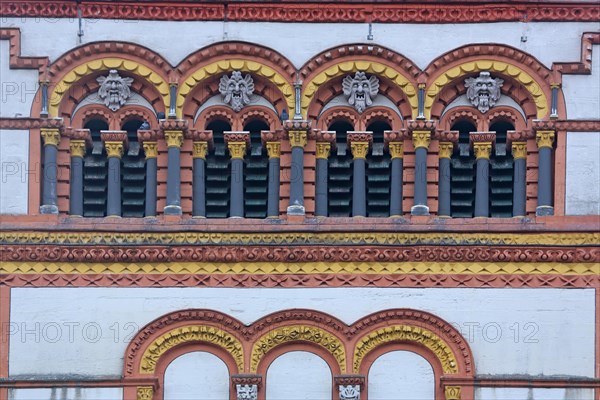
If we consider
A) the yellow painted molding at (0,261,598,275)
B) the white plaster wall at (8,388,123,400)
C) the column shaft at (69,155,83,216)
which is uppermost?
the column shaft at (69,155,83,216)

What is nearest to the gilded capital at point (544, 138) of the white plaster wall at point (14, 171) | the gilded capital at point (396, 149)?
the gilded capital at point (396, 149)

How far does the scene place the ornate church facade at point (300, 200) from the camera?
136 ft

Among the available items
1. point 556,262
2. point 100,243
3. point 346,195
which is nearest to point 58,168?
point 100,243

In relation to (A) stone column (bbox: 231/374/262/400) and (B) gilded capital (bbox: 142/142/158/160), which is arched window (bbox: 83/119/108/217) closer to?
(B) gilded capital (bbox: 142/142/158/160)

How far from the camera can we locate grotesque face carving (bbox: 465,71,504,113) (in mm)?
42688

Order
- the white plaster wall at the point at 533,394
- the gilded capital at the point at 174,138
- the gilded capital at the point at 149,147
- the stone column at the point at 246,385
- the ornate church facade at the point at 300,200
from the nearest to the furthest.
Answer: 1. the white plaster wall at the point at 533,394
2. the stone column at the point at 246,385
3. the ornate church facade at the point at 300,200
4. the gilded capital at the point at 174,138
5. the gilded capital at the point at 149,147

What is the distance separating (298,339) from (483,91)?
468 cm

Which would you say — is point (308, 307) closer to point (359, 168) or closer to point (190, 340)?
point (190, 340)

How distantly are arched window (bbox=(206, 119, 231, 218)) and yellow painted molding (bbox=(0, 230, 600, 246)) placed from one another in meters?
0.79

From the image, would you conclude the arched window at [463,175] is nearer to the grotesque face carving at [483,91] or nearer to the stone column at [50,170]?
the grotesque face carving at [483,91]

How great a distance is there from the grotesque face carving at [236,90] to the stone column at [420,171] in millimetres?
2535

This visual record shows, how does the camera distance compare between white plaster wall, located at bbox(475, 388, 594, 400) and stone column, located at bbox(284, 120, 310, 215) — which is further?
stone column, located at bbox(284, 120, 310, 215)

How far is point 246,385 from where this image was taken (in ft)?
135

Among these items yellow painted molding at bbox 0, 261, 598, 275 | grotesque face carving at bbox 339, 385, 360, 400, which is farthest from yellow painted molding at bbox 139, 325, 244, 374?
grotesque face carving at bbox 339, 385, 360, 400
